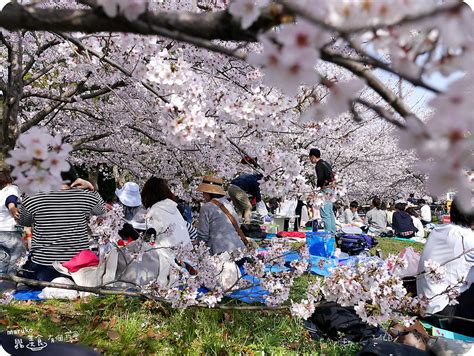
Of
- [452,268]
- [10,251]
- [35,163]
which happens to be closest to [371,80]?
[35,163]

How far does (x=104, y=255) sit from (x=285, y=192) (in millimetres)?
1871

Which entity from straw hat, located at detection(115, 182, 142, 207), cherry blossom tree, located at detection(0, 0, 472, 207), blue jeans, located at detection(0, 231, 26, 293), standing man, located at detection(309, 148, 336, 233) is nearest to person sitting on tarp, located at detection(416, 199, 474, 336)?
standing man, located at detection(309, 148, 336, 233)

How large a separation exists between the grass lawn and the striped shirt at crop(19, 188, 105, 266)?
1.48 ft

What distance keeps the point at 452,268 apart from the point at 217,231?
2.19 m

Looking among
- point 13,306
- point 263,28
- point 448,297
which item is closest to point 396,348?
point 448,297

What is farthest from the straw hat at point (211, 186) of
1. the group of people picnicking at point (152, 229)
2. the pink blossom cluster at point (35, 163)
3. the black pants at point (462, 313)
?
the pink blossom cluster at point (35, 163)

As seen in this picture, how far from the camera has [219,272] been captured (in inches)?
142

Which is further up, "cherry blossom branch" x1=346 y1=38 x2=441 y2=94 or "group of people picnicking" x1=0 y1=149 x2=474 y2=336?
"cherry blossom branch" x1=346 y1=38 x2=441 y2=94

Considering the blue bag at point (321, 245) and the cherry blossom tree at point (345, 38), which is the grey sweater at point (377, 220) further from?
the cherry blossom tree at point (345, 38)

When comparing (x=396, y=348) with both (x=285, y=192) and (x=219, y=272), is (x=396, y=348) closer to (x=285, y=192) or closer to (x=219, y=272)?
(x=285, y=192)

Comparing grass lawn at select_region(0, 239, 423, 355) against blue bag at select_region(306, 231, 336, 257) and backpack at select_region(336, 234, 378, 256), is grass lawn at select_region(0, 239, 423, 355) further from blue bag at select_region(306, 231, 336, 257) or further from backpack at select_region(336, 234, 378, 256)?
backpack at select_region(336, 234, 378, 256)

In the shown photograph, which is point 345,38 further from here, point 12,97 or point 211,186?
point 12,97

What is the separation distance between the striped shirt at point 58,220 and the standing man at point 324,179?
6.85 feet

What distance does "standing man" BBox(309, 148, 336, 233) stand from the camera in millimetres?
3663
